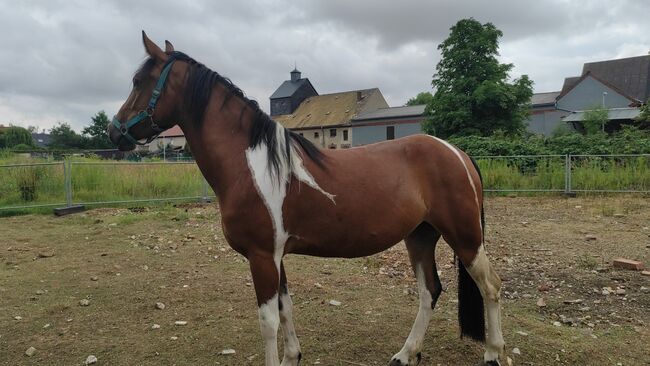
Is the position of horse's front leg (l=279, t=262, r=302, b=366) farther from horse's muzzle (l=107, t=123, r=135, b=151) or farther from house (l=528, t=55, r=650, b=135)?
house (l=528, t=55, r=650, b=135)

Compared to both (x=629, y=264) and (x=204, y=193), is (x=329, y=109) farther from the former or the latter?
(x=629, y=264)

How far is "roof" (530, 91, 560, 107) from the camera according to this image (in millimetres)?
40219

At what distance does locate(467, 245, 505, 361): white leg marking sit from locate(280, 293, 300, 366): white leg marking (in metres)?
1.33

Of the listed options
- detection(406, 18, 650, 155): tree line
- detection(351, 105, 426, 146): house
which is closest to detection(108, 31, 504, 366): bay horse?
detection(406, 18, 650, 155): tree line

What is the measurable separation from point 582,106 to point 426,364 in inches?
1736

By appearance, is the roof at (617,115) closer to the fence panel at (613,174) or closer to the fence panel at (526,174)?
the fence panel at (613,174)

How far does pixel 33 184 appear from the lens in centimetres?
1125

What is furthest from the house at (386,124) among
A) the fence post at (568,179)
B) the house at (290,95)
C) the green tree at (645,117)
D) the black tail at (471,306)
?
the black tail at (471,306)

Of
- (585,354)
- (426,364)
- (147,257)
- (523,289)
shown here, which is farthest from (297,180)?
(147,257)

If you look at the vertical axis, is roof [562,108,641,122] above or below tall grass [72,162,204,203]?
above

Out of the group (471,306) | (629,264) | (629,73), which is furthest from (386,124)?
(471,306)

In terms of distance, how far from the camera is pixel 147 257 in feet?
21.3

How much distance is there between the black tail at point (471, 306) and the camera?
337 cm

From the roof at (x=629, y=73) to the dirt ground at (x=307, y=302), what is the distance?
43548 millimetres
